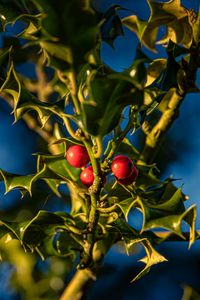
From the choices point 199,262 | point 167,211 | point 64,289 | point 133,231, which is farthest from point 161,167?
point 167,211

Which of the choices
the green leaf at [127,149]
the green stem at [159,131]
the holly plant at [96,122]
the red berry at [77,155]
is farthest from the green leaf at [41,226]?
the green stem at [159,131]

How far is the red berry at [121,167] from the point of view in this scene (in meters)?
0.98

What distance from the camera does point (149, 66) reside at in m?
1.39

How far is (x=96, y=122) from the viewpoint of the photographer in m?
0.81

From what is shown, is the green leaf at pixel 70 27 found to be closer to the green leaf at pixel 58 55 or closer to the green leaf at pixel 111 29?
the green leaf at pixel 58 55

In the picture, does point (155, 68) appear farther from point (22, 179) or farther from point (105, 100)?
point (105, 100)

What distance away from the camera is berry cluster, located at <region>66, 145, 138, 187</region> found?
3.22ft

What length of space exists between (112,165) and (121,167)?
0.6 inches

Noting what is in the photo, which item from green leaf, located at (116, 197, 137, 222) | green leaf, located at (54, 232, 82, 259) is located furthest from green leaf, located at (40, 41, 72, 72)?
green leaf, located at (54, 232, 82, 259)

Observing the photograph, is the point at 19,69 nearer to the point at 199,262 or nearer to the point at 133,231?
the point at 199,262

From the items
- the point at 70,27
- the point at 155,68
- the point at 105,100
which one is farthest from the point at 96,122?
the point at 155,68

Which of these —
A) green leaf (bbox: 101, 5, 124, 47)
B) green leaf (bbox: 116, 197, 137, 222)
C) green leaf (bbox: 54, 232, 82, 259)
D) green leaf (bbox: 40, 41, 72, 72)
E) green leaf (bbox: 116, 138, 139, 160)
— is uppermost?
green leaf (bbox: 40, 41, 72, 72)

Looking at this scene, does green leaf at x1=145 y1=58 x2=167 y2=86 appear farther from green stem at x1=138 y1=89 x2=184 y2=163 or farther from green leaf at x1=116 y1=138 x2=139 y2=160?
green leaf at x1=116 y1=138 x2=139 y2=160

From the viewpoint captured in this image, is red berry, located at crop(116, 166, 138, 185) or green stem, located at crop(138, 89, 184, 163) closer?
red berry, located at crop(116, 166, 138, 185)
